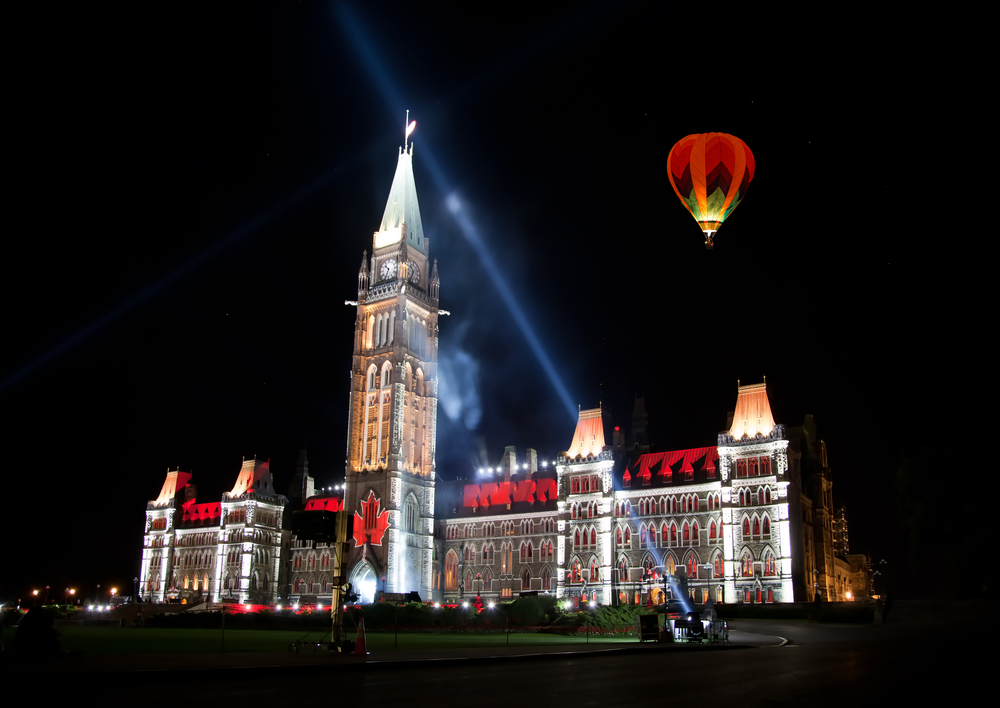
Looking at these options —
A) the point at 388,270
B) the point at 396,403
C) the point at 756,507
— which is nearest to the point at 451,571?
the point at 396,403

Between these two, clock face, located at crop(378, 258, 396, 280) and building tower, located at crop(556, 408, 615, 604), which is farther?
clock face, located at crop(378, 258, 396, 280)

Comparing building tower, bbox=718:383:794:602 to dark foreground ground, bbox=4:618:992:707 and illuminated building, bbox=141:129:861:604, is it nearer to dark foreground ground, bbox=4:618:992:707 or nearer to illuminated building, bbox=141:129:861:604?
illuminated building, bbox=141:129:861:604

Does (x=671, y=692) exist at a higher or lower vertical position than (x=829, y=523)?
lower

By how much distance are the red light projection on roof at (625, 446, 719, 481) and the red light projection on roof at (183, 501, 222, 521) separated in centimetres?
6229

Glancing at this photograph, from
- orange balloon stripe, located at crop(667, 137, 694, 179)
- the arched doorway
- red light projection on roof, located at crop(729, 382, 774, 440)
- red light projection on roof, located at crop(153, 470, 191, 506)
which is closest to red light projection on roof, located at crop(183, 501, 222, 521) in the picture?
red light projection on roof, located at crop(153, 470, 191, 506)

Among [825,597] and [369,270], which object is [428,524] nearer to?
[369,270]

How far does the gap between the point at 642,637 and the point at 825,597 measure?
5796 centimetres

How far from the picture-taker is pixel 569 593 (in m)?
85.6

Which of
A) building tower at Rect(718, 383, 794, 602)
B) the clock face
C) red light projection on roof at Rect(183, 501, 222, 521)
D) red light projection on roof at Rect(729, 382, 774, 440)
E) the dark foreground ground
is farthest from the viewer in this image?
red light projection on roof at Rect(183, 501, 222, 521)

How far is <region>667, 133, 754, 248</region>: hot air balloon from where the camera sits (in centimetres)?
3716

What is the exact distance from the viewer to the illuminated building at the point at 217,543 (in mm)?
110188

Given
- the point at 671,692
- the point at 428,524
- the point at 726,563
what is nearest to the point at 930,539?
the point at 726,563

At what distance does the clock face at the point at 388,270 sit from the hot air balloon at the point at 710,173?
71.2 m

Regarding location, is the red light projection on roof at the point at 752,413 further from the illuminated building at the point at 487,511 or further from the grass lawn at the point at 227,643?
the grass lawn at the point at 227,643
